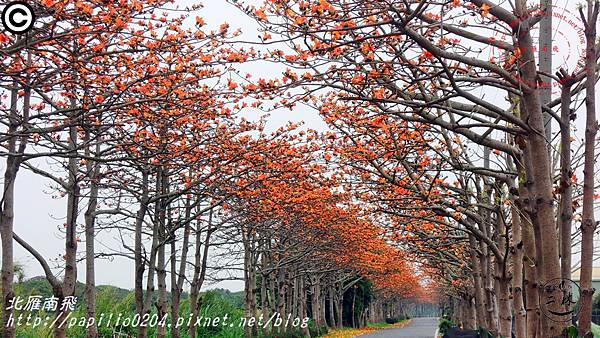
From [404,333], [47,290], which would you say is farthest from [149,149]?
[404,333]

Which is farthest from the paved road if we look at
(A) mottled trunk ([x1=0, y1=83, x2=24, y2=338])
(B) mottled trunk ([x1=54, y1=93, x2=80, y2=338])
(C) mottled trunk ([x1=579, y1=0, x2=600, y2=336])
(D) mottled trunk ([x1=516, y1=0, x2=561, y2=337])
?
(C) mottled trunk ([x1=579, y1=0, x2=600, y2=336])

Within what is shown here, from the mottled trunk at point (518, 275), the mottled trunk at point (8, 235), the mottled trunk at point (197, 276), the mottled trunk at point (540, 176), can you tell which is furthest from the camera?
the mottled trunk at point (197, 276)

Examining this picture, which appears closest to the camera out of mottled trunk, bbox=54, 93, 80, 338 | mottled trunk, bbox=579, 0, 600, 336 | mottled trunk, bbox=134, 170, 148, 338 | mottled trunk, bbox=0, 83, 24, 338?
mottled trunk, bbox=579, 0, 600, 336

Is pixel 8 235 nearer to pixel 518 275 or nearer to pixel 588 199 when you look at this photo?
pixel 518 275

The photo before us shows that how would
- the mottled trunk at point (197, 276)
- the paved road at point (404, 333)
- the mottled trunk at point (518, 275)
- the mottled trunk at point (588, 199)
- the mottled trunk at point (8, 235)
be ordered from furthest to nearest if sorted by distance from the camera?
1. the paved road at point (404, 333)
2. the mottled trunk at point (197, 276)
3. the mottled trunk at point (518, 275)
4. the mottled trunk at point (8, 235)
5. the mottled trunk at point (588, 199)

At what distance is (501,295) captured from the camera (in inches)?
399

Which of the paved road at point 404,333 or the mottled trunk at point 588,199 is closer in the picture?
the mottled trunk at point 588,199

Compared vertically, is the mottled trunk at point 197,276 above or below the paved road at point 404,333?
above

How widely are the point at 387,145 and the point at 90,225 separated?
4.91 meters

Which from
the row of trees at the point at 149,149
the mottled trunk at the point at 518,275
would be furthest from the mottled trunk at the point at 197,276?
the mottled trunk at the point at 518,275

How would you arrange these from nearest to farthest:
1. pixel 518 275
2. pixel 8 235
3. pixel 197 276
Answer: pixel 8 235
pixel 518 275
pixel 197 276

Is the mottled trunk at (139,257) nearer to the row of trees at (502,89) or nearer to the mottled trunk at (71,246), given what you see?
the mottled trunk at (71,246)

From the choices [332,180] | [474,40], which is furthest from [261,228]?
[474,40]

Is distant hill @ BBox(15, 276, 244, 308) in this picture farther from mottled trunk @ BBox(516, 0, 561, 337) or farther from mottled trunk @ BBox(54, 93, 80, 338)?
mottled trunk @ BBox(516, 0, 561, 337)
